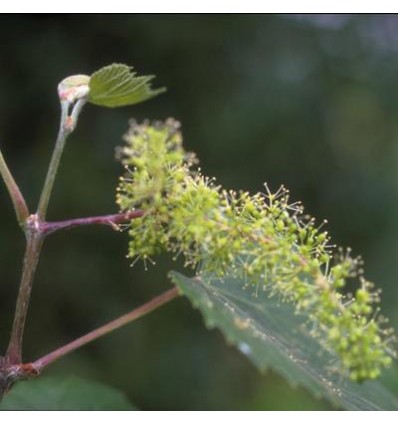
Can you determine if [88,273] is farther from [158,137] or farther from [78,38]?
[158,137]

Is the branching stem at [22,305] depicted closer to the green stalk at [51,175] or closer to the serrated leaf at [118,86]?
the green stalk at [51,175]

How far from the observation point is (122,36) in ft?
16.0

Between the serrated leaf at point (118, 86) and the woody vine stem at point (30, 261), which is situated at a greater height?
the serrated leaf at point (118, 86)

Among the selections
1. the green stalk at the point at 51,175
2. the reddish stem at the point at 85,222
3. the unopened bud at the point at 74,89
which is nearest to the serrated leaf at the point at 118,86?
the unopened bud at the point at 74,89

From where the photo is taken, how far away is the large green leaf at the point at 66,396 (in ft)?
8.09

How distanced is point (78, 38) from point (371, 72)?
2.07 metres

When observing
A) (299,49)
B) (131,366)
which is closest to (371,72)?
(299,49)

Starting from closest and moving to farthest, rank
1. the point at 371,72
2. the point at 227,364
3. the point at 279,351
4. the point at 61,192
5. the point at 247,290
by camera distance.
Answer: the point at 279,351 < the point at 247,290 < the point at 61,192 < the point at 227,364 < the point at 371,72

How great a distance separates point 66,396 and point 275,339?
1124 millimetres

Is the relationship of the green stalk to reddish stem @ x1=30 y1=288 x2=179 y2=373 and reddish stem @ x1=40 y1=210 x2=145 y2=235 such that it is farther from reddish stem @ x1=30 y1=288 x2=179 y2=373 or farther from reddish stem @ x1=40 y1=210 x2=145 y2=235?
reddish stem @ x1=30 y1=288 x2=179 y2=373

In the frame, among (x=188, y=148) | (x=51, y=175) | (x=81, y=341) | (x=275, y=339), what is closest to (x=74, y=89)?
(x=51, y=175)

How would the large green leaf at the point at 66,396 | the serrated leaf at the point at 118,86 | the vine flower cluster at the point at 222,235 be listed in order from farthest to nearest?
the large green leaf at the point at 66,396 < the serrated leaf at the point at 118,86 < the vine flower cluster at the point at 222,235

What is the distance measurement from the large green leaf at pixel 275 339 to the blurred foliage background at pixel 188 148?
2723 mm

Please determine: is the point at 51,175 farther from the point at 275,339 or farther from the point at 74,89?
the point at 275,339
